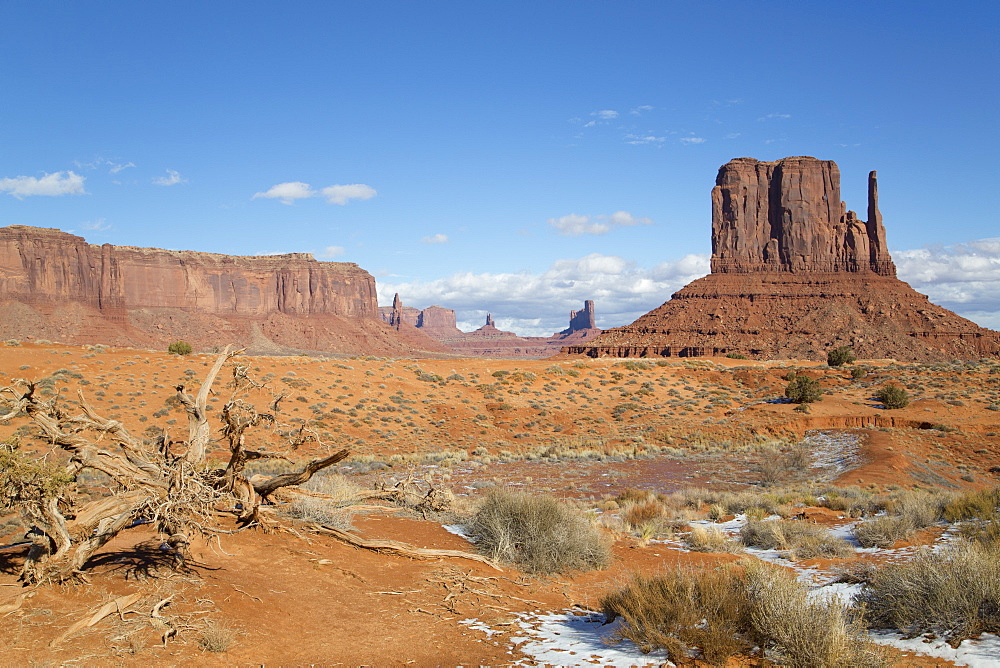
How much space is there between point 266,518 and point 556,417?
24935 millimetres

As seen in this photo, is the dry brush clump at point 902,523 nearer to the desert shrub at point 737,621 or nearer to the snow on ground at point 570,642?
the desert shrub at point 737,621

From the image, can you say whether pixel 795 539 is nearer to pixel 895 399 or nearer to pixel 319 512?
pixel 319 512

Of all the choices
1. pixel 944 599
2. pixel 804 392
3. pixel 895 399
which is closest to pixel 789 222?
pixel 804 392

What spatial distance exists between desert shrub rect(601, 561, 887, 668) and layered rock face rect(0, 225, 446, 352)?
117833 mm

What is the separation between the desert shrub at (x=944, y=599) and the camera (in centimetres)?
508

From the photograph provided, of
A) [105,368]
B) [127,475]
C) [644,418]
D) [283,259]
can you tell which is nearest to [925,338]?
[644,418]

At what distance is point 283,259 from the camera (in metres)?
150

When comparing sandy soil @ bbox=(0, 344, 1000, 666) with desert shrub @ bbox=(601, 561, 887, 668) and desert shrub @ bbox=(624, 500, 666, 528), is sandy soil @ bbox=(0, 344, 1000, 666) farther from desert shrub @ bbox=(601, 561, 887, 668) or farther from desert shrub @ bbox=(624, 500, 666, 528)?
desert shrub @ bbox=(624, 500, 666, 528)

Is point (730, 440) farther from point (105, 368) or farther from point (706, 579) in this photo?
point (105, 368)

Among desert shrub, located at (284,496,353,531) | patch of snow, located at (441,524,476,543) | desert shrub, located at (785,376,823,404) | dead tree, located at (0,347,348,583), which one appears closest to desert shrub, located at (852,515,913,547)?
patch of snow, located at (441,524,476,543)

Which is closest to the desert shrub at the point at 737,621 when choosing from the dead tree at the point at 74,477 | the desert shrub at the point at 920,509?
the dead tree at the point at 74,477

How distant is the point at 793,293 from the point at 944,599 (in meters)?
99.3

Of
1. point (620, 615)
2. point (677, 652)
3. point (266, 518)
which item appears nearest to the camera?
point (677, 652)

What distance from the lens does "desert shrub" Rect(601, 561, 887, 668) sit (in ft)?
15.2
